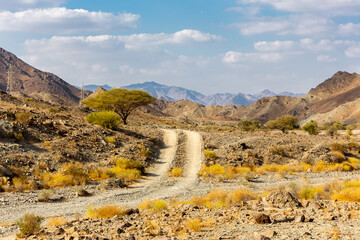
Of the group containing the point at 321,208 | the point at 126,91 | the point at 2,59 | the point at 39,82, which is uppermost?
the point at 2,59

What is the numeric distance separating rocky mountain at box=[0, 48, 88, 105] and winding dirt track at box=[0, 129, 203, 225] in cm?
12951

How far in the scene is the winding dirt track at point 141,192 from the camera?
11.0 meters

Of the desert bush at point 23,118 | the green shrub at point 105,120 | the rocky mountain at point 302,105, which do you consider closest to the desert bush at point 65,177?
the desert bush at point 23,118

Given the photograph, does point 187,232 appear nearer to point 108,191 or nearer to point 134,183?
point 108,191

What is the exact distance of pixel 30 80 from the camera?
522 ft

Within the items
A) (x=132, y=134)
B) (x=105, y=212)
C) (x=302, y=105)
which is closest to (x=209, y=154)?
(x=132, y=134)

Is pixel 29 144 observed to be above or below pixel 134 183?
above

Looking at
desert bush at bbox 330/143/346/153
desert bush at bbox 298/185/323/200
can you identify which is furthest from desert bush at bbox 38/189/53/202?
desert bush at bbox 330/143/346/153

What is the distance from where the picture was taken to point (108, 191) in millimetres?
14531

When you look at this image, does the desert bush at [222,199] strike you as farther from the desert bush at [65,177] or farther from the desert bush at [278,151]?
the desert bush at [278,151]

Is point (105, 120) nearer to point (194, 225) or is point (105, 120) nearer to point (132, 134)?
point (132, 134)

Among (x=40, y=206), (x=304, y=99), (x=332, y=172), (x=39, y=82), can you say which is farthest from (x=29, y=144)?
(x=39, y=82)

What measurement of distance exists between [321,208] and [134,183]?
1010 centimetres

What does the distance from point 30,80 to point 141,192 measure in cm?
16485
